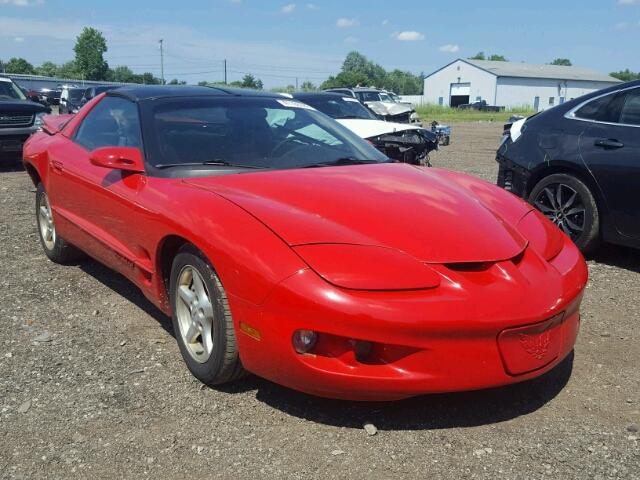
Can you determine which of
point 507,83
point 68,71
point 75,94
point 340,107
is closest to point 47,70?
point 68,71

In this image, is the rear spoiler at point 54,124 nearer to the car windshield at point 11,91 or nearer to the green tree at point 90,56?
the car windshield at point 11,91

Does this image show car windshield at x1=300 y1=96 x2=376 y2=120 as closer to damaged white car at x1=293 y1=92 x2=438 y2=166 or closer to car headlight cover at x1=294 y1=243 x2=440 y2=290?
damaged white car at x1=293 y1=92 x2=438 y2=166

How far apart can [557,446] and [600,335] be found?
1.41 m

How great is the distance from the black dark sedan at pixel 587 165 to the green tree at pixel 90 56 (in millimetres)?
106632

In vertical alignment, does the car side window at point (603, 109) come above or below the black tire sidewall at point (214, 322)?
above

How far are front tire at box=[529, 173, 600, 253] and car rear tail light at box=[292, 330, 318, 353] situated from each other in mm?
3446

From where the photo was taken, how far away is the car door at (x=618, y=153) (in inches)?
191

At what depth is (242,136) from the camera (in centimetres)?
376

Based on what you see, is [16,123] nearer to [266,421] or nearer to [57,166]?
[57,166]

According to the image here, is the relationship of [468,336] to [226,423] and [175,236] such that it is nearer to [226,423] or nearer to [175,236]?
[226,423]

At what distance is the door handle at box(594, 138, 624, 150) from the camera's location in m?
5.00

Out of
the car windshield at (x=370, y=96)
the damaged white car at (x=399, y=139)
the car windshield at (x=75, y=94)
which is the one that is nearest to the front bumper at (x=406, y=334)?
the damaged white car at (x=399, y=139)

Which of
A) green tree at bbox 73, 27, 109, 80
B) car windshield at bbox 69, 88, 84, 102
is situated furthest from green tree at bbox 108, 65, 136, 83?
car windshield at bbox 69, 88, 84, 102

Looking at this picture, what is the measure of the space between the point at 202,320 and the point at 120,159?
3.59ft
